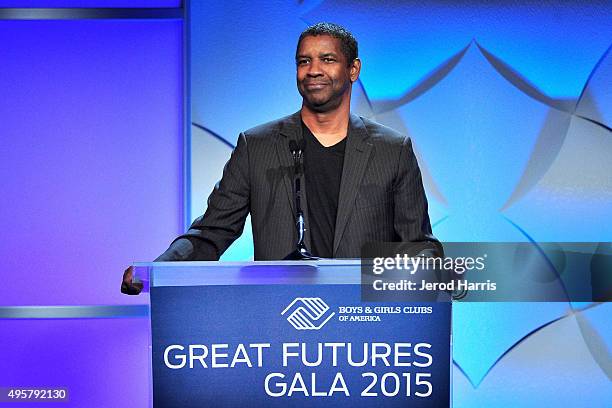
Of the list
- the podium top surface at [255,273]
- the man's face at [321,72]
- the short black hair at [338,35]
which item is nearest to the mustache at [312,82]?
the man's face at [321,72]

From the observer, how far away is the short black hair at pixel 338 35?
3074 millimetres

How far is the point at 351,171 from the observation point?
2.96 meters

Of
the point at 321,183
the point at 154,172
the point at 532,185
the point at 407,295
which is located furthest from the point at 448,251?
the point at 407,295

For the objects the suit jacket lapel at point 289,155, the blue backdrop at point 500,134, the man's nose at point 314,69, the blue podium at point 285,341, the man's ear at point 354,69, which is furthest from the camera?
the blue backdrop at point 500,134

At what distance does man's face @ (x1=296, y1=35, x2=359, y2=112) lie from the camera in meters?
3.04

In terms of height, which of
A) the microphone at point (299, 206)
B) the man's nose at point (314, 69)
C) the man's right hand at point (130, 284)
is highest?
the man's nose at point (314, 69)

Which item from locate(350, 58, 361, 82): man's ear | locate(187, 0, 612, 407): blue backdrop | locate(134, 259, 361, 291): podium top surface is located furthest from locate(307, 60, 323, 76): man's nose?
locate(187, 0, 612, 407): blue backdrop

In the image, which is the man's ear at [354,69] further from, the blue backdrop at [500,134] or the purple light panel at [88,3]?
the purple light panel at [88,3]

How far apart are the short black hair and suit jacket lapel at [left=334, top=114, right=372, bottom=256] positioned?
25 centimetres

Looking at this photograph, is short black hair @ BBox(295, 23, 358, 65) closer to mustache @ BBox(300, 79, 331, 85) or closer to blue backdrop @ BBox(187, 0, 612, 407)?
mustache @ BBox(300, 79, 331, 85)

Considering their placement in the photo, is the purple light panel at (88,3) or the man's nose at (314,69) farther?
the purple light panel at (88,3)

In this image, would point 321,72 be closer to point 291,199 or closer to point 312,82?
point 312,82

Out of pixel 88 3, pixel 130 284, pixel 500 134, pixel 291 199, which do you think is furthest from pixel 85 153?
pixel 130 284

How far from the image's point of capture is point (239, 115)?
4285 mm
